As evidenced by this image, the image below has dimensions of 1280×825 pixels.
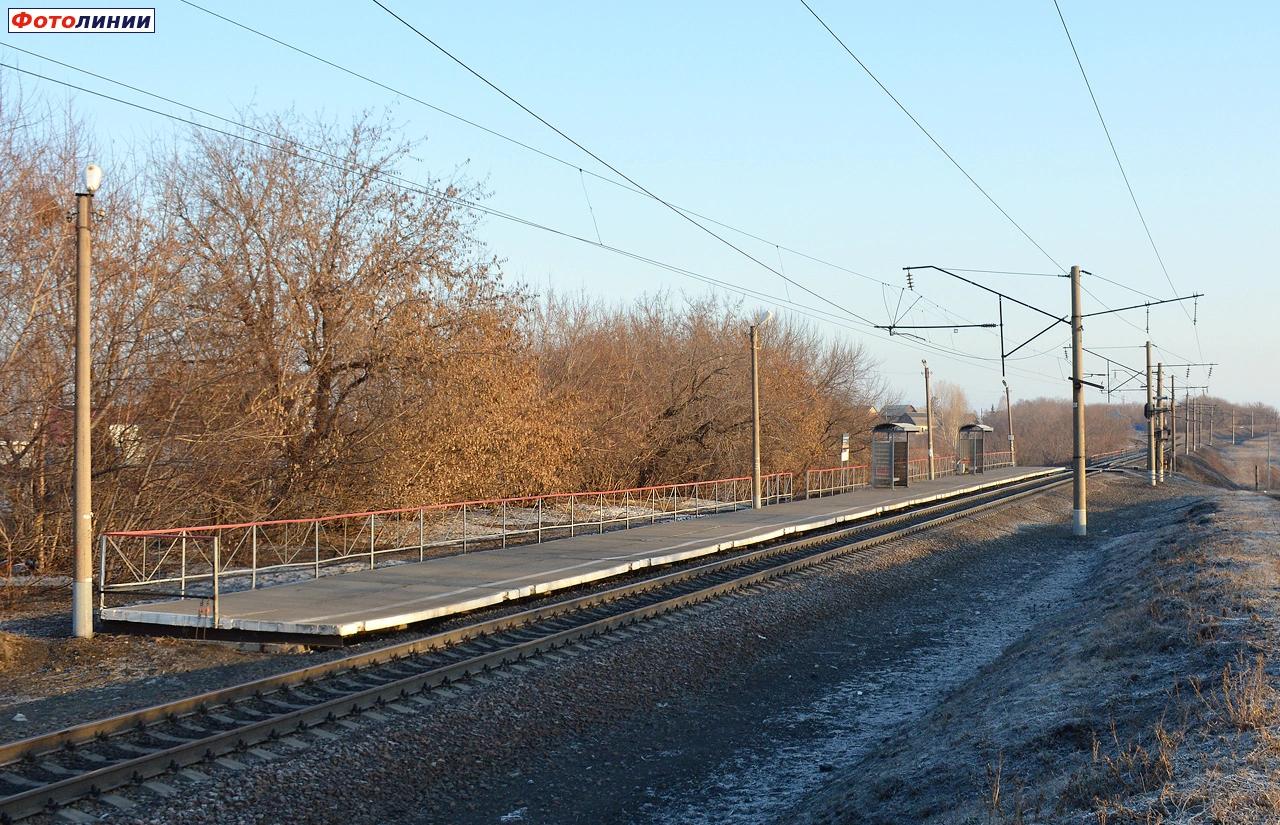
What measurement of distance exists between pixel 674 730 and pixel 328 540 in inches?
558

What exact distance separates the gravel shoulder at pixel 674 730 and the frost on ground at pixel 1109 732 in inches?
5.0

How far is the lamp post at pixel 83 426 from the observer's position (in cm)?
1177

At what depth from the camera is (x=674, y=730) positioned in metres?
9.55

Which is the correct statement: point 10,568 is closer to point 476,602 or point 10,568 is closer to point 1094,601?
point 476,602

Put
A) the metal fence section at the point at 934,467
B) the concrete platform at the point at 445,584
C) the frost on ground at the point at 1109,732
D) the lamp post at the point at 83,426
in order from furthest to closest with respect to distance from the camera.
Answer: the metal fence section at the point at 934,467 → the concrete platform at the point at 445,584 → the lamp post at the point at 83,426 → the frost on ground at the point at 1109,732

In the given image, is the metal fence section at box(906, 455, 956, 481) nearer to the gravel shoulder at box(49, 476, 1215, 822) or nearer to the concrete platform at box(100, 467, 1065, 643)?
the concrete platform at box(100, 467, 1065, 643)

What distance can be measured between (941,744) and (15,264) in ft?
51.1

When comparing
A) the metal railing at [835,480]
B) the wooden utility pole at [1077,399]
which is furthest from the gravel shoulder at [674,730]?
the metal railing at [835,480]

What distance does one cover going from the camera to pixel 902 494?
37.8 m

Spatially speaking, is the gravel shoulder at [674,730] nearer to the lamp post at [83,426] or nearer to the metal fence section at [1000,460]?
the lamp post at [83,426]

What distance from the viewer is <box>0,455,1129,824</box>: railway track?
709 centimetres

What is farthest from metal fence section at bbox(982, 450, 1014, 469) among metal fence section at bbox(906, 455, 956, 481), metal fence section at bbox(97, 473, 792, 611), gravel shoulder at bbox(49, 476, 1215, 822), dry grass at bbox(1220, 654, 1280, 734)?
dry grass at bbox(1220, 654, 1280, 734)

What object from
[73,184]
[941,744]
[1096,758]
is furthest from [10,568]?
[1096,758]

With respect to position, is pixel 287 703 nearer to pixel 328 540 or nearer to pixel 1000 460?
pixel 328 540
